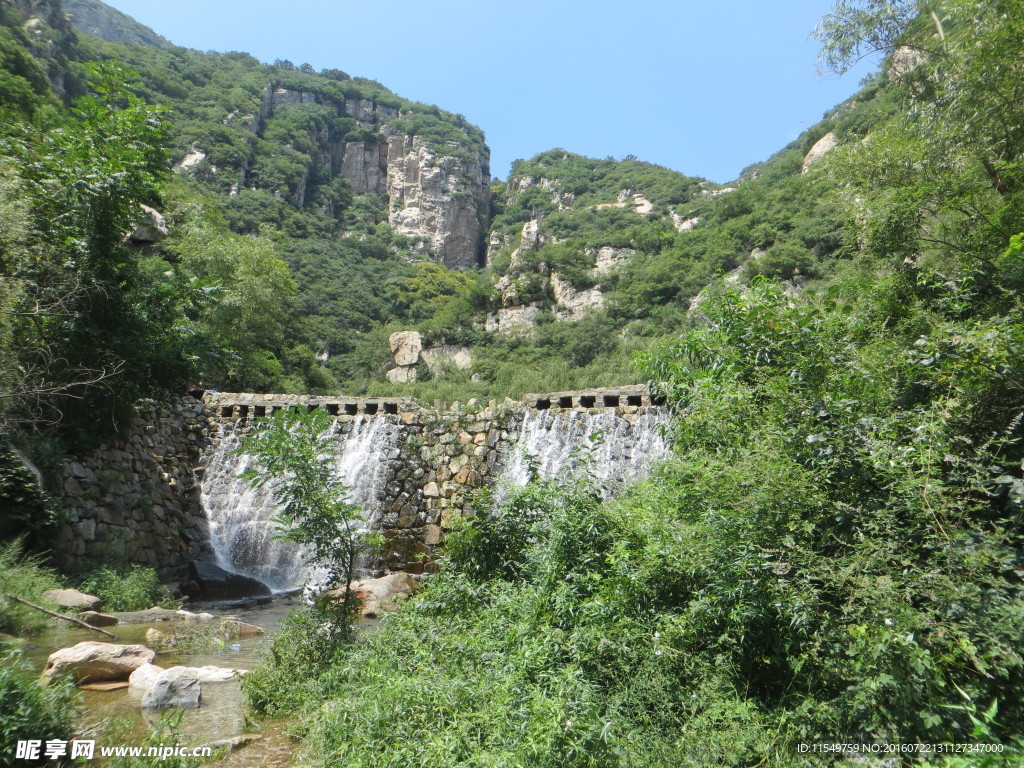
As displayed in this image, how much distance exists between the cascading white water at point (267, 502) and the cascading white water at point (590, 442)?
2.40 m

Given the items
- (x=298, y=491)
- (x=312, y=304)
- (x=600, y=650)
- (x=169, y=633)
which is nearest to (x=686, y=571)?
(x=600, y=650)

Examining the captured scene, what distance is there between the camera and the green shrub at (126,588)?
23.8 feet

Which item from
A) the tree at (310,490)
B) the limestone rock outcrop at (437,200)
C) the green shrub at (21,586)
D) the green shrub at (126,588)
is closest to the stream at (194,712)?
the green shrub at (21,586)

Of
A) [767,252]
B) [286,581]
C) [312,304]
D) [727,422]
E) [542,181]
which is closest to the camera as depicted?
[727,422]

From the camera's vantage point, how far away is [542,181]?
68.8 meters

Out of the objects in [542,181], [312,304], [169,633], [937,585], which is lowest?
[169,633]

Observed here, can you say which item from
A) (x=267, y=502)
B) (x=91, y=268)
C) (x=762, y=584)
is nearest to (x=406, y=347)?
(x=267, y=502)

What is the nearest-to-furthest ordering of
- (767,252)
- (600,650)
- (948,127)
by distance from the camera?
(600,650), (948,127), (767,252)

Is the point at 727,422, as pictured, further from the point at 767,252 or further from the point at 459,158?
the point at 459,158

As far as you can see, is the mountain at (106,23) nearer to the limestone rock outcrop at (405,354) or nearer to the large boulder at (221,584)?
the limestone rock outcrop at (405,354)

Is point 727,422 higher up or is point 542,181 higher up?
point 542,181

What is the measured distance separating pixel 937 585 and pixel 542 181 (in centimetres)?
7073

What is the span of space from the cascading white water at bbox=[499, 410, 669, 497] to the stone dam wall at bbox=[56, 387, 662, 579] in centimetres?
9

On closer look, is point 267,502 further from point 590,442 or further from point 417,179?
point 417,179
